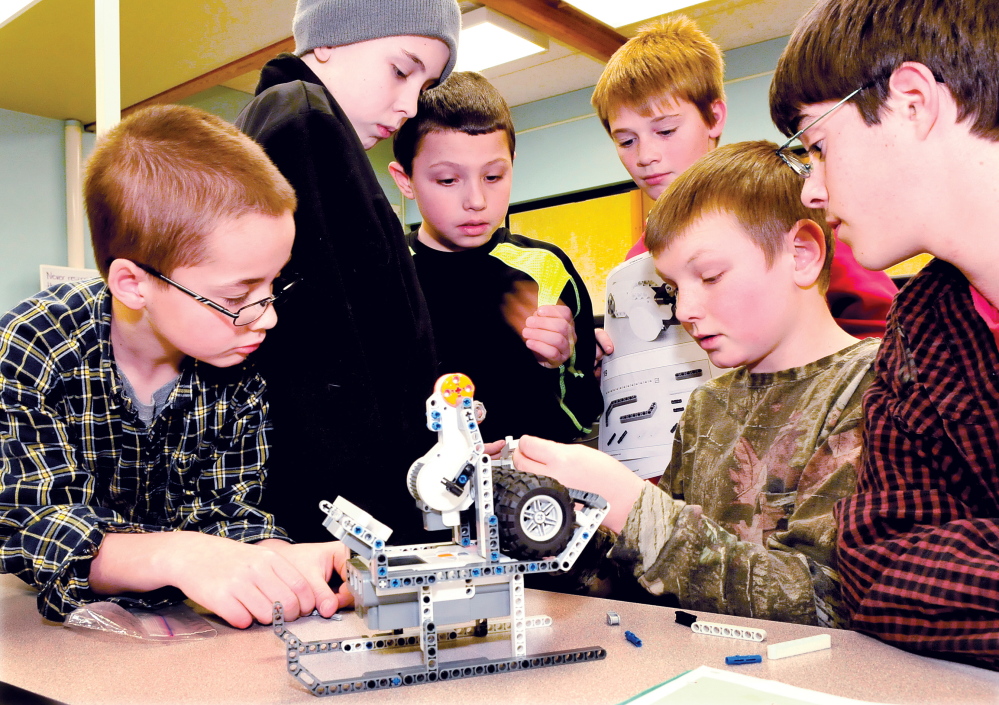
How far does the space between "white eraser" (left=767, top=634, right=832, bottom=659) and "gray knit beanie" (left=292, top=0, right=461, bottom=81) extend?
112 centimetres

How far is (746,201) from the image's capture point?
4.36 feet

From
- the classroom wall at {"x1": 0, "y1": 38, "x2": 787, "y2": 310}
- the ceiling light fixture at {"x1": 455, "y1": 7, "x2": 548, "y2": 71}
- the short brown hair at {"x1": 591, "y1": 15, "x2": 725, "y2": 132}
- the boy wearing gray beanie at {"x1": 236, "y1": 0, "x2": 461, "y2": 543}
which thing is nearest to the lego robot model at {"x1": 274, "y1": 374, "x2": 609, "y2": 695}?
the boy wearing gray beanie at {"x1": 236, "y1": 0, "x2": 461, "y2": 543}

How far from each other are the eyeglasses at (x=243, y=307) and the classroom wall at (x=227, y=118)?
326 cm

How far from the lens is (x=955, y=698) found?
66cm

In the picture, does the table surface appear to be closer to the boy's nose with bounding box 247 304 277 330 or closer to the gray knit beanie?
the boy's nose with bounding box 247 304 277 330

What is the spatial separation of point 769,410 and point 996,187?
0.52 meters

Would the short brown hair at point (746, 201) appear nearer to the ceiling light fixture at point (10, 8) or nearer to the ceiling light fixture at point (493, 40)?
the ceiling light fixture at point (10, 8)

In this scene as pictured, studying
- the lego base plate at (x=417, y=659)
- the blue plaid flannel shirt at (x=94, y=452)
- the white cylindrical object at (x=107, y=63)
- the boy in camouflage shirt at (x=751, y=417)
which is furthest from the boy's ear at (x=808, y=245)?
the white cylindrical object at (x=107, y=63)

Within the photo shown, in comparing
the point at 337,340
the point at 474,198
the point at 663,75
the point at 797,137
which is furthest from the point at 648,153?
the point at 337,340

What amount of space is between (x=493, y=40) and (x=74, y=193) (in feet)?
8.46

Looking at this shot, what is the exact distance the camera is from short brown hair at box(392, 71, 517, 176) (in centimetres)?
165

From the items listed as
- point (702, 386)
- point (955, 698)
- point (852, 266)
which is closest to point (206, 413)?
point (702, 386)

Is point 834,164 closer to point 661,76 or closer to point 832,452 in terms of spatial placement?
point 832,452

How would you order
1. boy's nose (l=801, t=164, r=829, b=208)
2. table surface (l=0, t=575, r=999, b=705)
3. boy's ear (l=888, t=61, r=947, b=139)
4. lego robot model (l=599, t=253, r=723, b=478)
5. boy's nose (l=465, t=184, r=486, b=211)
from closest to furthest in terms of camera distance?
1. table surface (l=0, t=575, r=999, b=705)
2. boy's ear (l=888, t=61, r=947, b=139)
3. boy's nose (l=801, t=164, r=829, b=208)
4. lego robot model (l=599, t=253, r=723, b=478)
5. boy's nose (l=465, t=184, r=486, b=211)
